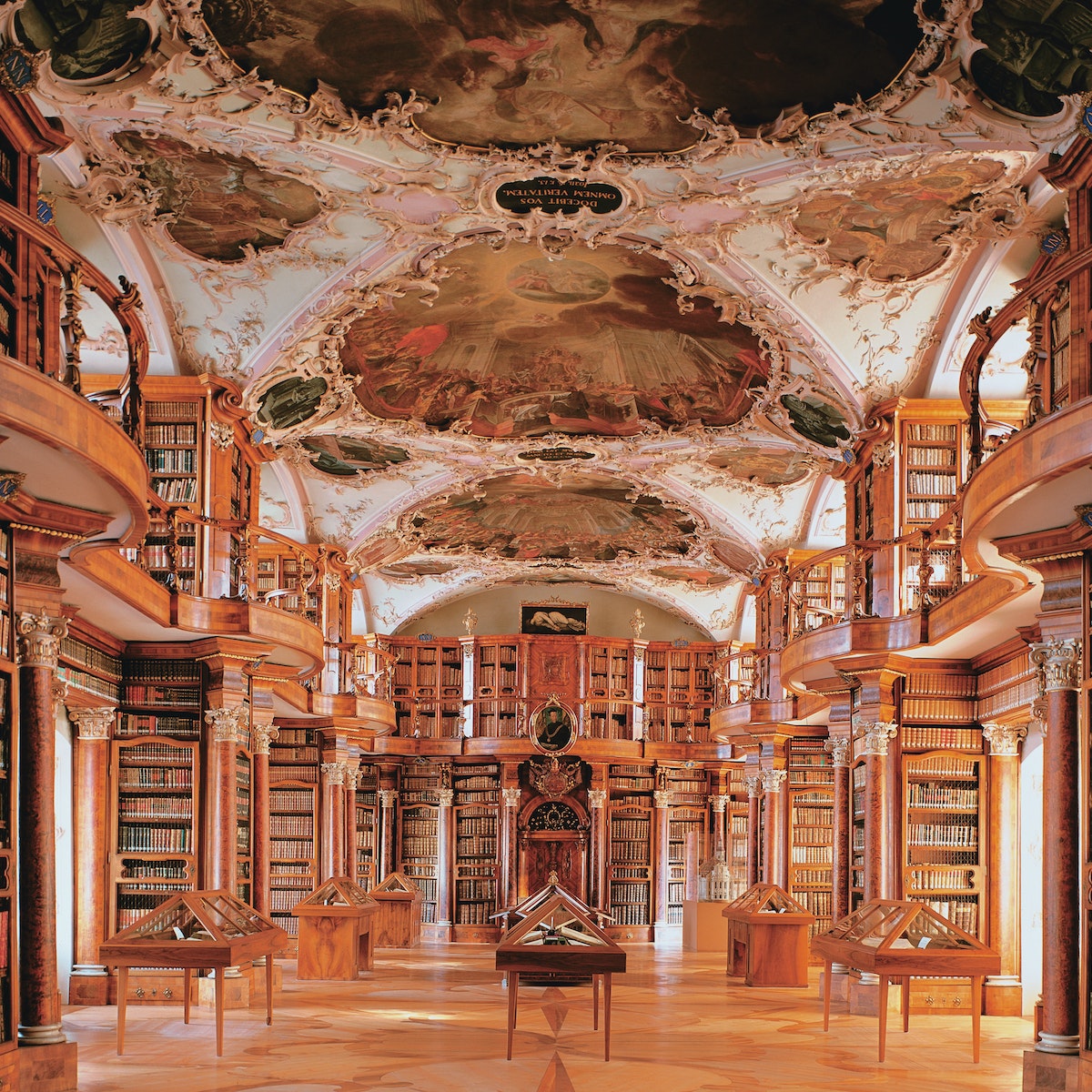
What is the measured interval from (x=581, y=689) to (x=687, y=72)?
59.8ft

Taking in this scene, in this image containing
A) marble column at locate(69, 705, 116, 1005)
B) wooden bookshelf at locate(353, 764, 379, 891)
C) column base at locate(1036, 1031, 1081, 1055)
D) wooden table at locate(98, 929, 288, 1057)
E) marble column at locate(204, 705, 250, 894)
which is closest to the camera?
column base at locate(1036, 1031, 1081, 1055)

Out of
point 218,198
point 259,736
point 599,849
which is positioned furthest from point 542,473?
point 599,849

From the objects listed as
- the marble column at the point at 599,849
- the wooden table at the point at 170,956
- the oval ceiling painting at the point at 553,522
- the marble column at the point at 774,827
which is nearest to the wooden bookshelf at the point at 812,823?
the marble column at the point at 774,827

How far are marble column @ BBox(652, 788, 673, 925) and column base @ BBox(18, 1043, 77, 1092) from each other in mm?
18905

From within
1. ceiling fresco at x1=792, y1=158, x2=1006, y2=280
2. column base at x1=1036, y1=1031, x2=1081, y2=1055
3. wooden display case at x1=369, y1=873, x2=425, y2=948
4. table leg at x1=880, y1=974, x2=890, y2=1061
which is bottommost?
wooden display case at x1=369, y1=873, x2=425, y2=948

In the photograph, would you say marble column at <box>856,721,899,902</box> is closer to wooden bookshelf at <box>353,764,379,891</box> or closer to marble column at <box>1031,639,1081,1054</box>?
marble column at <box>1031,639,1081,1054</box>

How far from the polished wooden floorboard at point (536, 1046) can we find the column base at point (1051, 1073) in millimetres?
436

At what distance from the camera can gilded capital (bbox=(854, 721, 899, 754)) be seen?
46.2 feet

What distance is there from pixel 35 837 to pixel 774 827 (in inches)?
530

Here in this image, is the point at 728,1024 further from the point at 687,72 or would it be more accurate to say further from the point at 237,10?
the point at 237,10

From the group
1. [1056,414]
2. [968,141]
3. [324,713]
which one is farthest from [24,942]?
[324,713]

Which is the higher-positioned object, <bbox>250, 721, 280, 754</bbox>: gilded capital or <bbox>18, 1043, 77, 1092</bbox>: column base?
<bbox>250, 721, 280, 754</bbox>: gilded capital

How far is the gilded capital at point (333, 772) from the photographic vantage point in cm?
2142

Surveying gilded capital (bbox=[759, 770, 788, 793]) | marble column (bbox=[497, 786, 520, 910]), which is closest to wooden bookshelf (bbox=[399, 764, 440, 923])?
marble column (bbox=[497, 786, 520, 910])
